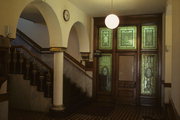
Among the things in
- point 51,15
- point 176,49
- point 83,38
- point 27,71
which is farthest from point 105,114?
point 176,49

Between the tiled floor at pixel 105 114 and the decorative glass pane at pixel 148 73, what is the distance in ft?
2.09

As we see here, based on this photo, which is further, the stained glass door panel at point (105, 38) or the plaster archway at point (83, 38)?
the stained glass door panel at point (105, 38)

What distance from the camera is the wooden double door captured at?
20.3ft

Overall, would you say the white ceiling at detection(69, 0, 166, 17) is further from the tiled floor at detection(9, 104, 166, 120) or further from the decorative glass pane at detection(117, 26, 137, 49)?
the tiled floor at detection(9, 104, 166, 120)

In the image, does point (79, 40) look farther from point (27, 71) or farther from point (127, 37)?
point (27, 71)

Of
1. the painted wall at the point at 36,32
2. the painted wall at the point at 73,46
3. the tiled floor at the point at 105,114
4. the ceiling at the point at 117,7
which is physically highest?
the ceiling at the point at 117,7

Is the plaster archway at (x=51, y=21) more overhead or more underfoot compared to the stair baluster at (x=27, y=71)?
more overhead

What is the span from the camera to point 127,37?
21.2ft

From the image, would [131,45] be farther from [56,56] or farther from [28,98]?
[28,98]

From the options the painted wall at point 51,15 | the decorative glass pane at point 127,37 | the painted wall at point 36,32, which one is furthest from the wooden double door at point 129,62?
the painted wall at point 36,32

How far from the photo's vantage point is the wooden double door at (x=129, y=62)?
6.18m

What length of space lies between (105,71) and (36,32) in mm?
3446

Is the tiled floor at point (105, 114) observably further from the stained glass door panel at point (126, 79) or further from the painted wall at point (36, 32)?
the painted wall at point (36, 32)

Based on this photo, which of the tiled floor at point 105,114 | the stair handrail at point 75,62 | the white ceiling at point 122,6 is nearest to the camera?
the tiled floor at point 105,114
